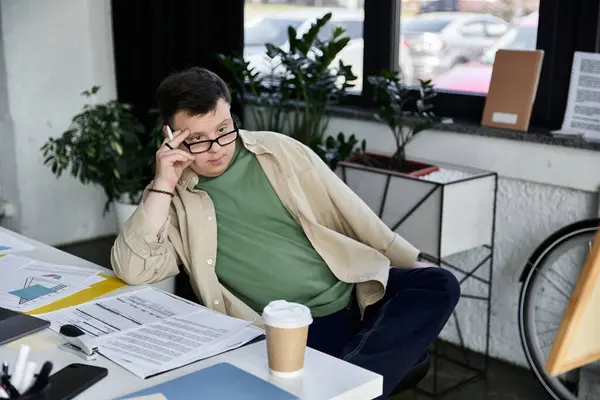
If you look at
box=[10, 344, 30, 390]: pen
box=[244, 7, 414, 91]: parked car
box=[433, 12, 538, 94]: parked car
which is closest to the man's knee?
box=[10, 344, 30, 390]: pen

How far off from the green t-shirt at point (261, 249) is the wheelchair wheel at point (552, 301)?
914 millimetres

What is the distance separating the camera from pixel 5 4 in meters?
3.71

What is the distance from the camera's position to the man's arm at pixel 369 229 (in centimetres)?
200

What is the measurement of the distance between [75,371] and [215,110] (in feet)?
2.57

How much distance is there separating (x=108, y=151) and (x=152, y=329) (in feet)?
6.68

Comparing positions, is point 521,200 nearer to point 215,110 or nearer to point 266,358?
point 215,110

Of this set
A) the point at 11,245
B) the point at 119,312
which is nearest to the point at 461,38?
the point at 11,245

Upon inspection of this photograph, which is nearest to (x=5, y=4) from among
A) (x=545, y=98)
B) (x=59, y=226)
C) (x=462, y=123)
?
(x=59, y=226)

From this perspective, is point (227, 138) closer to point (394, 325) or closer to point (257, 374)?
point (394, 325)

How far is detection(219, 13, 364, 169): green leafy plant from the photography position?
9.66ft

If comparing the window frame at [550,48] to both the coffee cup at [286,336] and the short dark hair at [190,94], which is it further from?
the coffee cup at [286,336]

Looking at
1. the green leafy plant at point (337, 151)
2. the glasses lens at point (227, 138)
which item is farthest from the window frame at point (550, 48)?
the glasses lens at point (227, 138)

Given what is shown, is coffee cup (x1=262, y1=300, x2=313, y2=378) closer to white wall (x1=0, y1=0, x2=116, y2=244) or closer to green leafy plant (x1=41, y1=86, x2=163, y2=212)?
Result: green leafy plant (x1=41, y1=86, x2=163, y2=212)

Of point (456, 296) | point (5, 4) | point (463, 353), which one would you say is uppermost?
point (5, 4)
